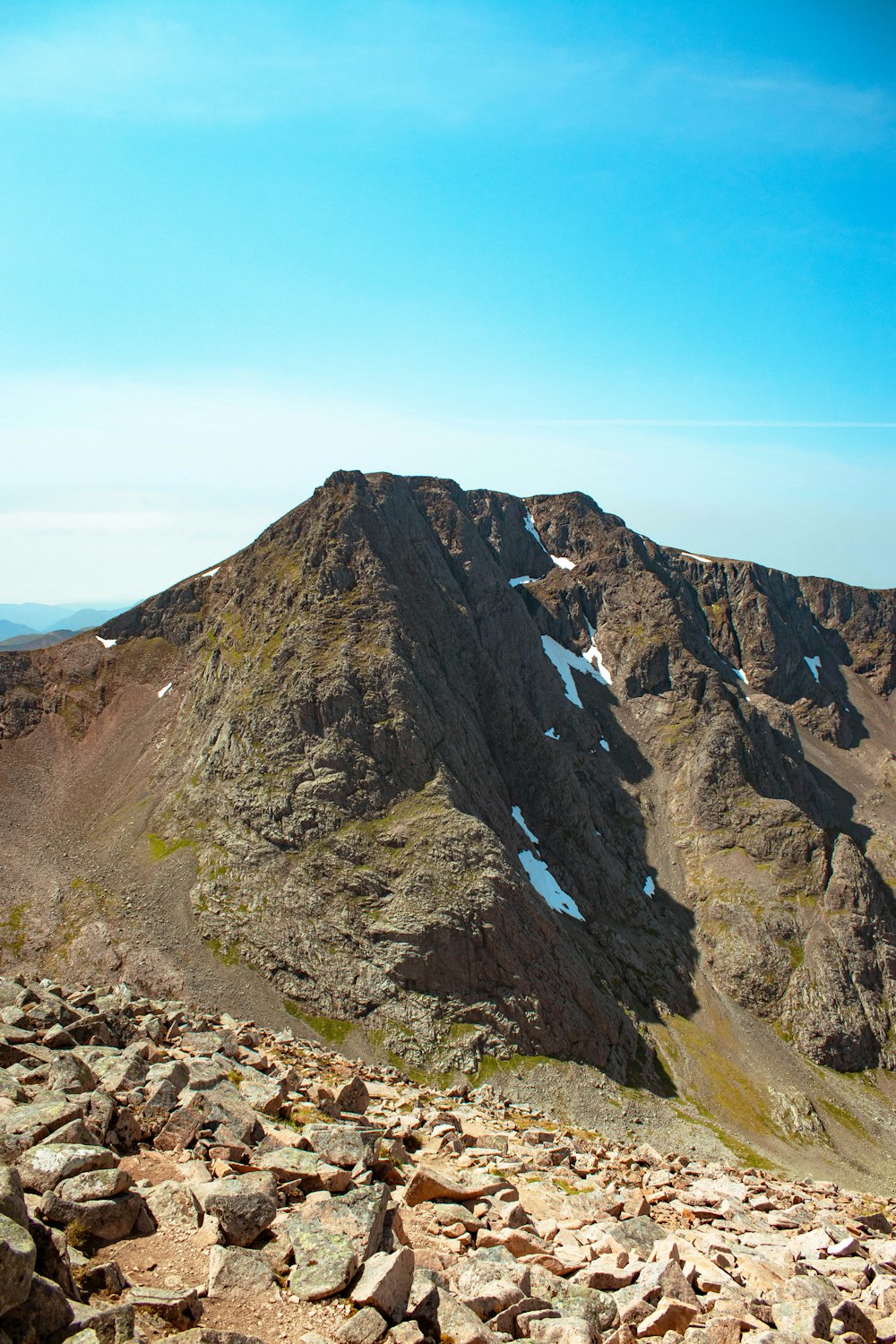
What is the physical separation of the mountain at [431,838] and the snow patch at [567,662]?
4637 millimetres

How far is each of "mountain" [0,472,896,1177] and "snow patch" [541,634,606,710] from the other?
4637 millimetres

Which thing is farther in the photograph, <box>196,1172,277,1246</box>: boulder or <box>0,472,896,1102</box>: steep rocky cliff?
<box>0,472,896,1102</box>: steep rocky cliff

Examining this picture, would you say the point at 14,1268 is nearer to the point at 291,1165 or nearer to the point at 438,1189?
the point at 291,1165

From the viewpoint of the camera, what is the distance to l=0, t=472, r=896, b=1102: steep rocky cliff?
8031 centimetres

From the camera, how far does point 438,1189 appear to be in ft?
61.7

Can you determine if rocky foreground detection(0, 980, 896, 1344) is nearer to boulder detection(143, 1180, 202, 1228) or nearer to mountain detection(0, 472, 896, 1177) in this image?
boulder detection(143, 1180, 202, 1228)

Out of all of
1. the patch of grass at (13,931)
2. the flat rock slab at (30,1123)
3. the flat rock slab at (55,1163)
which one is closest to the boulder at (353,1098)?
the flat rock slab at (30,1123)

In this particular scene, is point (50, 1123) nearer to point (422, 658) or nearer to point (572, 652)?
point (422, 658)

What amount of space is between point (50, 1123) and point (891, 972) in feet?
405

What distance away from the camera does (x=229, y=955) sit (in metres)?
78.2

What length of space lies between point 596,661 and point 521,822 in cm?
6688

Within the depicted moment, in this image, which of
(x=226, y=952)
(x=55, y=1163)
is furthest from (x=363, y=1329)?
(x=226, y=952)

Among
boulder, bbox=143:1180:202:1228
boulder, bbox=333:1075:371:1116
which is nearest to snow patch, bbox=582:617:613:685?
boulder, bbox=333:1075:371:1116

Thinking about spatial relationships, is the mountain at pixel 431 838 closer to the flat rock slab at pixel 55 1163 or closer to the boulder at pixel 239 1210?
the boulder at pixel 239 1210
